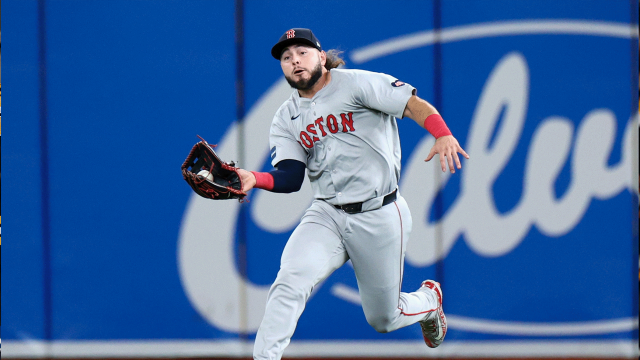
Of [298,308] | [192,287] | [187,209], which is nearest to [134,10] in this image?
[187,209]

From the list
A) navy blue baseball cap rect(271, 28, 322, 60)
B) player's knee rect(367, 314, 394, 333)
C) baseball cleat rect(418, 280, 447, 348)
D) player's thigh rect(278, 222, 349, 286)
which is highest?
navy blue baseball cap rect(271, 28, 322, 60)

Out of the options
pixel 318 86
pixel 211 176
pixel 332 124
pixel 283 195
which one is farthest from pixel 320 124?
pixel 283 195

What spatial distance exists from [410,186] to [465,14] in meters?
1.19

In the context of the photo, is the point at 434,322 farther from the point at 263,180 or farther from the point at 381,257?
the point at 263,180

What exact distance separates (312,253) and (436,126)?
72cm

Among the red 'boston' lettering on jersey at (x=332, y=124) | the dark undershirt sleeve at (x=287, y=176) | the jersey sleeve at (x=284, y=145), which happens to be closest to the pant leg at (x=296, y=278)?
the dark undershirt sleeve at (x=287, y=176)

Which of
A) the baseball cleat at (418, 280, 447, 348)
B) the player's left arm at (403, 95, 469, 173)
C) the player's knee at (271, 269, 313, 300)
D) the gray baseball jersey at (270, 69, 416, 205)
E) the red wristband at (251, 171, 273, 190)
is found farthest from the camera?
the baseball cleat at (418, 280, 447, 348)

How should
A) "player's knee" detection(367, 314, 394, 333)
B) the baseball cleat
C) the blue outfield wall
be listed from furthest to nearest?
the blue outfield wall, the baseball cleat, "player's knee" detection(367, 314, 394, 333)

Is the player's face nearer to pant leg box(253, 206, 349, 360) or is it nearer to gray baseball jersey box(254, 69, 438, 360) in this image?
gray baseball jersey box(254, 69, 438, 360)

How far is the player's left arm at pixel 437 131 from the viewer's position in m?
2.06

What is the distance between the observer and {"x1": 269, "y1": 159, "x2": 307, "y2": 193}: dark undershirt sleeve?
7.70ft

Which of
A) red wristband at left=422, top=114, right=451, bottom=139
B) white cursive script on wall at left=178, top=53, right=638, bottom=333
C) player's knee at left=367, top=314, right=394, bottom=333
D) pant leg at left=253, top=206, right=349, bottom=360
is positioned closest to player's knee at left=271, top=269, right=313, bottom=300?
pant leg at left=253, top=206, right=349, bottom=360

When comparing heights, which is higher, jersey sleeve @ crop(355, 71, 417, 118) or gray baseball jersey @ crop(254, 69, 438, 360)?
jersey sleeve @ crop(355, 71, 417, 118)

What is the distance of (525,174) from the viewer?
3633 millimetres
